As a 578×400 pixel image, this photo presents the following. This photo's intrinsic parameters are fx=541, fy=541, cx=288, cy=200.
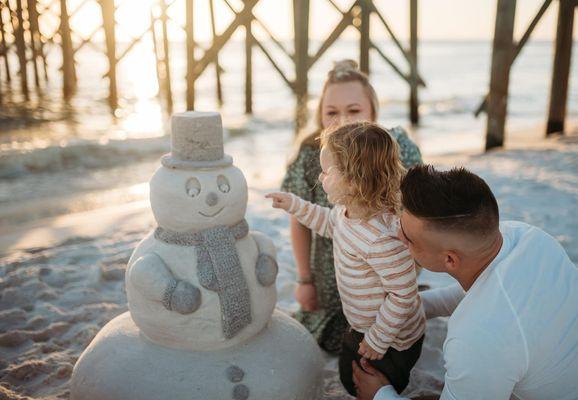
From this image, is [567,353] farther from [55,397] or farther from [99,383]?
[55,397]

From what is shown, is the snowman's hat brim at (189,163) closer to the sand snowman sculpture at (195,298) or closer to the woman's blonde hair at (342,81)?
the sand snowman sculpture at (195,298)

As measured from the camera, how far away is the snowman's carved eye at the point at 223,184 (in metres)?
1.86

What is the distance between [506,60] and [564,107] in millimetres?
2164

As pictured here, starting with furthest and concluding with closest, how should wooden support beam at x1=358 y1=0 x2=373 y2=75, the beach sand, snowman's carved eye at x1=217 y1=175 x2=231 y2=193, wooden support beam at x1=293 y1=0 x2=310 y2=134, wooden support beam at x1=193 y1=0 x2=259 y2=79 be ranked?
wooden support beam at x1=193 y1=0 x2=259 y2=79
wooden support beam at x1=358 y1=0 x2=373 y2=75
wooden support beam at x1=293 y1=0 x2=310 y2=134
the beach sand
snowman's carved eye at x1=217 y1=175 x2=231 y2=193

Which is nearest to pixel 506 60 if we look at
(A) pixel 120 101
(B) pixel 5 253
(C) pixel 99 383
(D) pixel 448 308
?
(D) pixel 448 308

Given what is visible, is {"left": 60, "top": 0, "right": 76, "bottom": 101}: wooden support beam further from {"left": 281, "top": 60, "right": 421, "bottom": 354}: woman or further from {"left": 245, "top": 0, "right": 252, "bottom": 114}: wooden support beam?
{"left": 281, "top": 60, "right": 421, "bottom": 354}: woman

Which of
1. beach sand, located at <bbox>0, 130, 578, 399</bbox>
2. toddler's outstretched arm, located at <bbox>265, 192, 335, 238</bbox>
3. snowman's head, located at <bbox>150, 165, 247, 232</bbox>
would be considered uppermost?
snowman's head, located at <bbox>150, 165, 247, 232</bbox>

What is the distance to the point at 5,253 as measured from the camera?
396cm

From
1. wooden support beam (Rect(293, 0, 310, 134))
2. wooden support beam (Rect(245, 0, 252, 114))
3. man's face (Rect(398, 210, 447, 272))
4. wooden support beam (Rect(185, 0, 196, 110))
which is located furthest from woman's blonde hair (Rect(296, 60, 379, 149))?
wooden support beam (Rect(245, 0, 252, 114))

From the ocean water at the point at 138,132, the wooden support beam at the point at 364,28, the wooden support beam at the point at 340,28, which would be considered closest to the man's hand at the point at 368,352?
the ocean water at the point at 138,132

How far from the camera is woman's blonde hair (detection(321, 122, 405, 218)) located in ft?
5.74

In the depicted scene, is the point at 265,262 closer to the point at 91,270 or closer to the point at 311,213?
the point at 311,213

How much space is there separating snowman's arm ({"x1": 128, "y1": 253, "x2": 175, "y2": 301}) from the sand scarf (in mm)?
99

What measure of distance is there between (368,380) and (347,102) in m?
1.14
